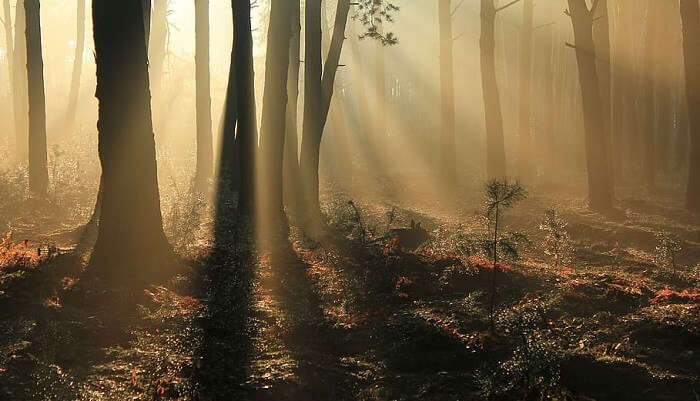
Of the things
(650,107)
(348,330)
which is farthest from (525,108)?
(348,330)

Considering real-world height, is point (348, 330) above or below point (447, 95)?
below

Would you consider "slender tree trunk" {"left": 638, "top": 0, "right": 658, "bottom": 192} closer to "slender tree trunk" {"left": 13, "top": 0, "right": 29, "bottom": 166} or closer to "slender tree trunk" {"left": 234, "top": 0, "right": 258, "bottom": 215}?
"slender tree trunk" {"left": 234, "top": 0, "right": 258, "bottom": 215}

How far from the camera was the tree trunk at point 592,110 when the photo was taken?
678 inches

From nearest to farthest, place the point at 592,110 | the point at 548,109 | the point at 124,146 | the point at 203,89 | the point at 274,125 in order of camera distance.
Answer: the point at 124,146 < the point at 274,125 < the point at 592,110 < the point at 203,89 < the point at 548,109

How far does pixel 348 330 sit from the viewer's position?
771cm

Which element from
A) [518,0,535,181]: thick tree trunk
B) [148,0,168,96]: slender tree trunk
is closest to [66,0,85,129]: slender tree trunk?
[148,0,168,96]: slender tree trunk

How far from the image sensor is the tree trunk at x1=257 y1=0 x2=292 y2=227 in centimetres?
1517

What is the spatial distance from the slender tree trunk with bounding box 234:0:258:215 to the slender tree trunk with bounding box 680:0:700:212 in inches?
397

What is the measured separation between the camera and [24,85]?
978 inches

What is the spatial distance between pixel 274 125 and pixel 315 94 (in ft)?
6.61

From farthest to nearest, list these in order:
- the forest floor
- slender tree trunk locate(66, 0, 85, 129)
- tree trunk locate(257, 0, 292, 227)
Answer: slender tree trunk locate(66, 0, 85, 129), tree trunk locate(257, 0, 292, 227), the forest floor

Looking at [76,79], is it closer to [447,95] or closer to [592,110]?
[447,95]

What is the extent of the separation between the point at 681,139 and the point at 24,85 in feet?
84.7

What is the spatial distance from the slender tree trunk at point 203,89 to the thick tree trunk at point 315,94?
6741 mm
